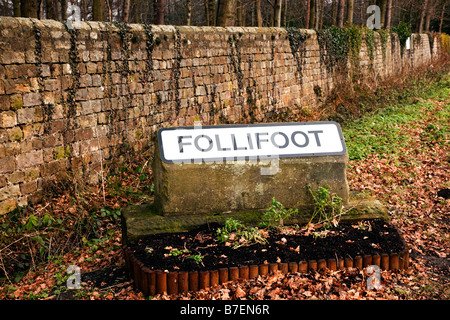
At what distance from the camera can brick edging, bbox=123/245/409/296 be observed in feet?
12.4

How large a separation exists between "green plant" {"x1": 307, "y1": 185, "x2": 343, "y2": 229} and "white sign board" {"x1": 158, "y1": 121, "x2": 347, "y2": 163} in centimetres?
40

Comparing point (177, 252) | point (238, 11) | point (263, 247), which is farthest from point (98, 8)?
point (238, 11)

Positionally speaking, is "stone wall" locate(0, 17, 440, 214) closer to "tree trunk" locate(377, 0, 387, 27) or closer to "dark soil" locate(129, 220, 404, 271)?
"dark soil" locate(129, 220, 404, 271)

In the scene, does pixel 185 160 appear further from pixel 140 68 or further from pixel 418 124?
pixel 418 124

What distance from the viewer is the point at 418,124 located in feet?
37.4

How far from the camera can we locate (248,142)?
467 cm

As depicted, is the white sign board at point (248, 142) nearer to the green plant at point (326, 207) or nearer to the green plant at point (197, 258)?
the green plant at point (326, 207)

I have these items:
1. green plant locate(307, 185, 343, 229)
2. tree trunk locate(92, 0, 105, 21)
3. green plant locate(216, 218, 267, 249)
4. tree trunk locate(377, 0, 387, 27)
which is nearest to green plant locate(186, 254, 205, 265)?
green plant locate(216, 218, 267, 249)

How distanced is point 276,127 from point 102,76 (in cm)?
385

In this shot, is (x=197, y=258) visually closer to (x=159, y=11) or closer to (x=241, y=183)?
(x=241, y=183)

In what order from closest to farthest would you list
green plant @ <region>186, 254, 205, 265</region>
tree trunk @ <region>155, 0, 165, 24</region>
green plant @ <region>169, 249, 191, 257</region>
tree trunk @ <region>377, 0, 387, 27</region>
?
green plant @ <region>186, 254, 205, 265</region> < green plant @ <region>169, 249, 191, 257</region> < tree trunk @ <region>155, 0, 165, 24</region> < tree trunk @ <region>377, 0, 387, 27</region>

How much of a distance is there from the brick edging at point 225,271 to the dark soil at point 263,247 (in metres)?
0.05

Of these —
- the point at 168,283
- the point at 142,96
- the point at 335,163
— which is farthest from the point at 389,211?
the point at 142,96

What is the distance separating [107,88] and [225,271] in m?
4.76
